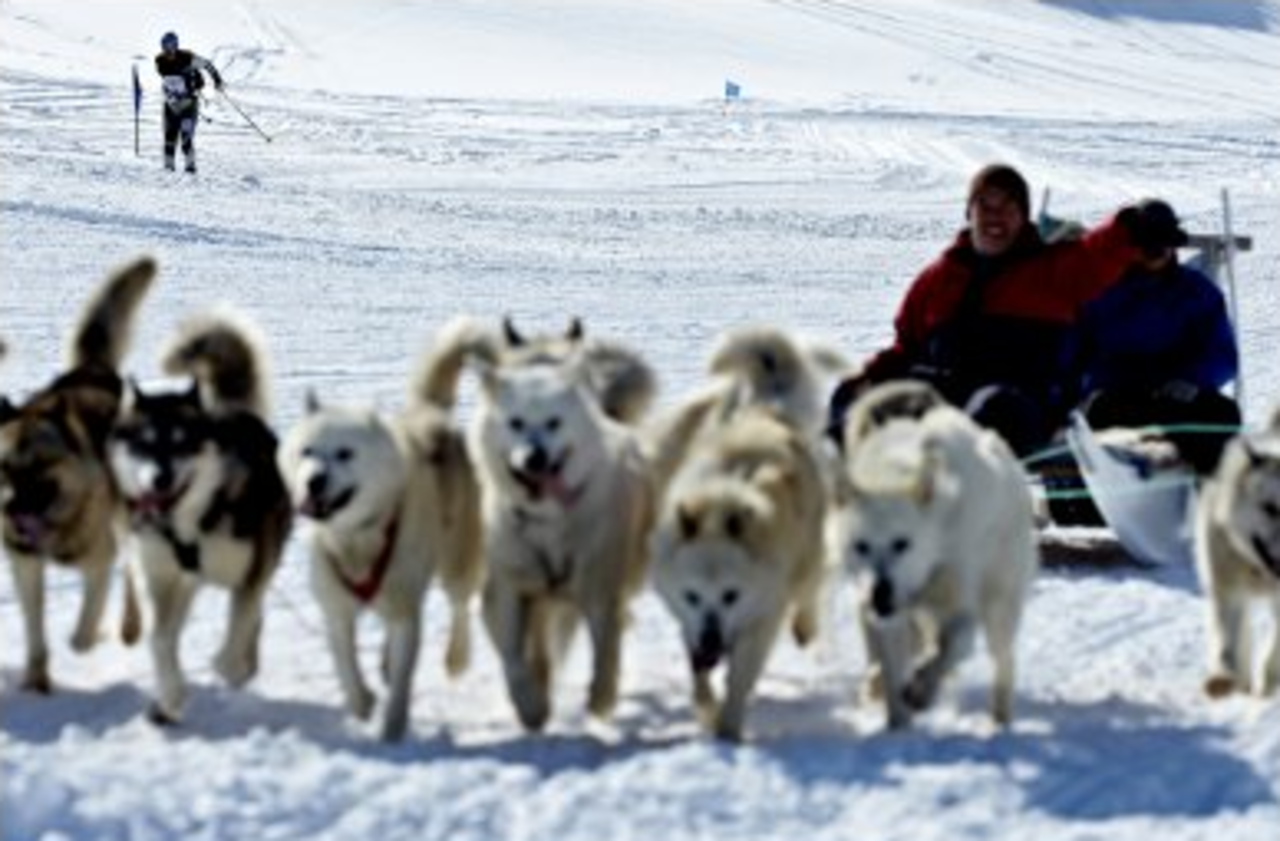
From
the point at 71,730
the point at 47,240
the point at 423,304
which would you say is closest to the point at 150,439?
the point at 71,730

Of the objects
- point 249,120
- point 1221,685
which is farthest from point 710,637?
point 249,120

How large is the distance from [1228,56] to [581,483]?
4988cm

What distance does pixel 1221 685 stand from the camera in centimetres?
539

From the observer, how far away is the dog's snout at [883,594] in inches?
189

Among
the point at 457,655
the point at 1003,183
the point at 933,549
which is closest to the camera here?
the point at 933,549

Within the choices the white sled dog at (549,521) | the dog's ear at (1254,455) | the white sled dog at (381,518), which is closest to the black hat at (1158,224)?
the dog's ear at (1254,455)

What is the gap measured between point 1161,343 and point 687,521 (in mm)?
3172

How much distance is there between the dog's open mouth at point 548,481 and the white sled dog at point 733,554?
23cm

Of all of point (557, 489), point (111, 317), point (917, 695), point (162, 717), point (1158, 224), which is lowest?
point (162, 717)

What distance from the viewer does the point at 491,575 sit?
5.06m

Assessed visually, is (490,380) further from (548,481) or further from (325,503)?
(325,503)

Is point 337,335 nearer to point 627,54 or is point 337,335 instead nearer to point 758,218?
point 758,218

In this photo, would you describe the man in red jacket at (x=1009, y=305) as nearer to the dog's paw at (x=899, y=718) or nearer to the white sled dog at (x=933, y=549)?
the white sled dog at (x=933, y=549)

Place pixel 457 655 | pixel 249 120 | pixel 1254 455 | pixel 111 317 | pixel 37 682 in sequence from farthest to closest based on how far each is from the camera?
pixel 249 120 → pixel 111 317 → pixel 457 655 → pixel 37 682 → pixel 1254 455
